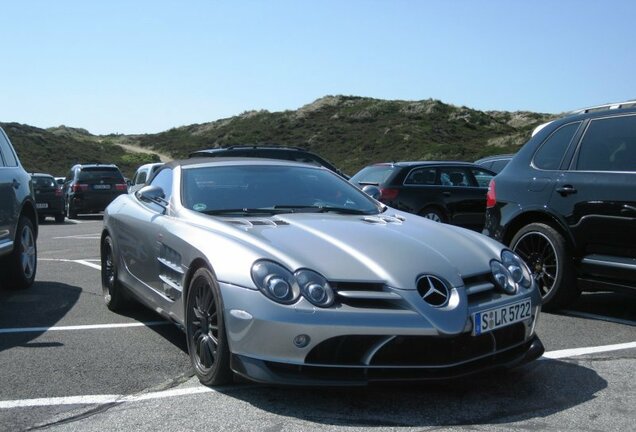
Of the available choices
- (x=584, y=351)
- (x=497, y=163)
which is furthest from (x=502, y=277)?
(x=497, y=163)

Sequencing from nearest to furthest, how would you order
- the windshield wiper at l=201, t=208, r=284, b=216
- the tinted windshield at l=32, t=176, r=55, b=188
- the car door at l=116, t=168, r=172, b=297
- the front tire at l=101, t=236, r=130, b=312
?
the windshield wiper at l=201, t=208, r=284, b=216
the car door at l=116, t=168, r=172, b=297
the front tire at l=101, t=236, r=130, b=312
the tinted windshield at l=32, t=176, r=55, b=188

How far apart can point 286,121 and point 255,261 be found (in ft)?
260

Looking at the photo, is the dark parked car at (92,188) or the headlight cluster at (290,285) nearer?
the headlight cluster at (290,285)

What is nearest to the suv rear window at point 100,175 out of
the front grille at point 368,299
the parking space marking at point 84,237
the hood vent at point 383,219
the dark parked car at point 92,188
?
the dark parked car at point 92,188

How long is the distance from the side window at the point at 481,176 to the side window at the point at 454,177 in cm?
22

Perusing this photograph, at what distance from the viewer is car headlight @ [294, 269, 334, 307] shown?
3936mm

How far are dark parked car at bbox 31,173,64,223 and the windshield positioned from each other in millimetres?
17352

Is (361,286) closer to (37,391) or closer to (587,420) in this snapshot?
(587,420)

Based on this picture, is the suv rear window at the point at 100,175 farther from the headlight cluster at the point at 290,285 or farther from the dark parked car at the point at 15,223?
the headlight cluster at the point at 290,285

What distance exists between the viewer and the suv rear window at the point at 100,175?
23828 millimetres

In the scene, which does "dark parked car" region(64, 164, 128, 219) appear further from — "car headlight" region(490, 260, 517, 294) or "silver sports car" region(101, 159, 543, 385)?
"car headlight" region(490, 260, 517, 294)

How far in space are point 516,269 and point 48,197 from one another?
19454 mm

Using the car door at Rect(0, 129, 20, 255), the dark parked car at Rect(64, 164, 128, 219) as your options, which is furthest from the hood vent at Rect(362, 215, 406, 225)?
the dark parked car at Rect(64, 164, 128, 219)

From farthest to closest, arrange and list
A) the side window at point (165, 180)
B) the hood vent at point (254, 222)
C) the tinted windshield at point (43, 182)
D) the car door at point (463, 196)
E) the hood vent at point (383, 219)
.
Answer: the tinted windshield at point (43, 182) < the car door at point (463, 196) < the side window at point (165, 180) < the hood vent at point (383, 219) < the hood vent at point (254, 222)
